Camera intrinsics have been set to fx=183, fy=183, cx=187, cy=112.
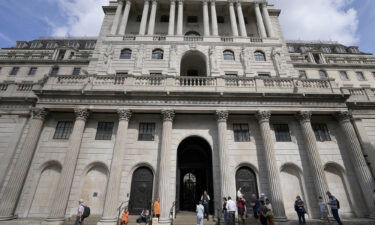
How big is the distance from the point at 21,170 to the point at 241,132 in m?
17.1

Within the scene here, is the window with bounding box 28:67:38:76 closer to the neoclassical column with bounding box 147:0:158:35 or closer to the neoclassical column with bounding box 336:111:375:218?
the neoclassical column with bounding box 147:0:158:35

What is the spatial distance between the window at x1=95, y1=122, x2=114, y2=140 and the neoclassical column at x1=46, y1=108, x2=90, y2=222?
125 cm

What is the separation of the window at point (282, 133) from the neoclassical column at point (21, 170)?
19508mm

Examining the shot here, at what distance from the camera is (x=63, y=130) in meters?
15.8

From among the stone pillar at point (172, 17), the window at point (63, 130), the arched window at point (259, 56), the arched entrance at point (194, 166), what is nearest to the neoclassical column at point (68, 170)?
the window at point (63, 130)

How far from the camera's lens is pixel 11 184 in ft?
42.2

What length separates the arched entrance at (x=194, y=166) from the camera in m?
16.1

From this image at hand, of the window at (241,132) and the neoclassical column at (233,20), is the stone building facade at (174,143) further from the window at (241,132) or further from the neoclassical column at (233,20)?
the neoclassical column at (233,20)

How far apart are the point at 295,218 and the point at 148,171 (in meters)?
11.2

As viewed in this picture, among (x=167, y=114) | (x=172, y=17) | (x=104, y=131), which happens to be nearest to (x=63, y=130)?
(x=104, y=131)

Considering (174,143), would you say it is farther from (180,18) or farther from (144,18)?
(144,18)

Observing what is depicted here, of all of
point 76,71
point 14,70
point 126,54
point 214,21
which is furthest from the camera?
point 14,70

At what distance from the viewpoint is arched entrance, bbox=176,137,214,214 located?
52.8ft

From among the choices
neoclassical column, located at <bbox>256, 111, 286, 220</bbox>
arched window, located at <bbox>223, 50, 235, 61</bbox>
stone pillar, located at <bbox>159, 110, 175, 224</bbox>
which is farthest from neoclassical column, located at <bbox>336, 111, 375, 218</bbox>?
stone pillar, located at <bbox>159, 110, 175, 224</bbox>
